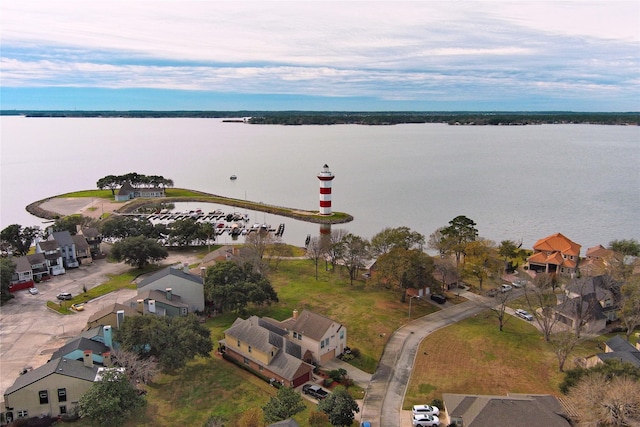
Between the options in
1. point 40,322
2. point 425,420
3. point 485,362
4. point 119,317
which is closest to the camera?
point 425,420

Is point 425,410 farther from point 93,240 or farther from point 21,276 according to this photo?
point 93,240

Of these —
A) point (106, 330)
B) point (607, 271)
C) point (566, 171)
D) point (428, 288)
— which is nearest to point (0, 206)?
point (106, 330)

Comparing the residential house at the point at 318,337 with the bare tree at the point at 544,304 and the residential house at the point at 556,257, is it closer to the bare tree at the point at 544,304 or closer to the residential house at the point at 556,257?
the bare tree at the point at 544,304

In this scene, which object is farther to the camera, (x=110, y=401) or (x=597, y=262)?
(x=597, y=262)

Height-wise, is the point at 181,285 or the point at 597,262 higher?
the point at 181,285

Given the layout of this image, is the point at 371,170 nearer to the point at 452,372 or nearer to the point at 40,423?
the point at 452,372

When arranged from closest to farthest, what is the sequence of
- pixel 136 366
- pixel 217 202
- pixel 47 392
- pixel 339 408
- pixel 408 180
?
pixel 339 408 < pixel 47 392 < pixel 136 366 < pixel 217 202 < pixel 408 180

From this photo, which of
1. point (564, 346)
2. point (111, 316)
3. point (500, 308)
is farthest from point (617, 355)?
point (111, 316)

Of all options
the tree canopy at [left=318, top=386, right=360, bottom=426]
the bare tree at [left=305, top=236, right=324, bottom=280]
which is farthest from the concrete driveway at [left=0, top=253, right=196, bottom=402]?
the tree canopy at [left=318, top=386, right=360, bottom=426]
